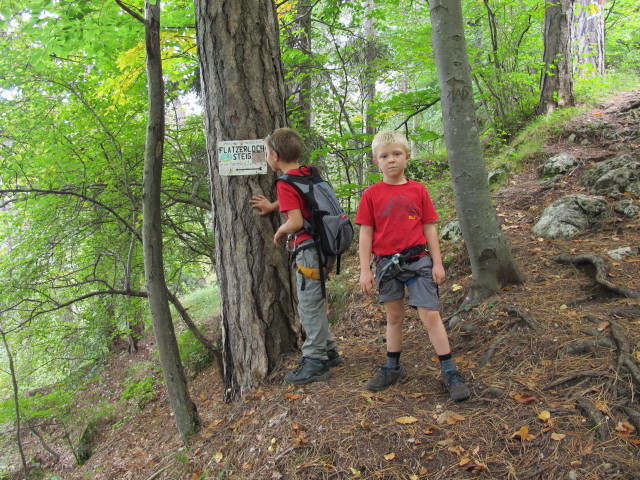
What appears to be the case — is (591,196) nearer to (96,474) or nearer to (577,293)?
(577,293)

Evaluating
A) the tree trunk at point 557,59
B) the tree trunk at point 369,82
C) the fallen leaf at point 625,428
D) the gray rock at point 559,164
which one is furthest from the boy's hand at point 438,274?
the tree trunk at point 557,59

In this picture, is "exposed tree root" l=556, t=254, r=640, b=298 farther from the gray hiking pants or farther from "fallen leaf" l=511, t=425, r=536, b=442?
the gray hiking pants

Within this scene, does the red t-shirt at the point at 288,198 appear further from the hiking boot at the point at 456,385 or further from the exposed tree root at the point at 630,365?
the exposed tree root at the point at 630,365

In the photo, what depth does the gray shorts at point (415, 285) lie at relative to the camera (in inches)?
103

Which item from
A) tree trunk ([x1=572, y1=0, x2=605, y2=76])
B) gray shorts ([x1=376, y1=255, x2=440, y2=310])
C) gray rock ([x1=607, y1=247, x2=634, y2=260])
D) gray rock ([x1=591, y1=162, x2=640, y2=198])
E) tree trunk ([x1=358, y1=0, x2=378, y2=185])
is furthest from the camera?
tree trunk ([x1=572, y1=0, x2=605, y2=76])

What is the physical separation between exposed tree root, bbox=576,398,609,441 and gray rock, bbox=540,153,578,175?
503 centimetres

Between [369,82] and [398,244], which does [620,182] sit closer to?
[398,244]

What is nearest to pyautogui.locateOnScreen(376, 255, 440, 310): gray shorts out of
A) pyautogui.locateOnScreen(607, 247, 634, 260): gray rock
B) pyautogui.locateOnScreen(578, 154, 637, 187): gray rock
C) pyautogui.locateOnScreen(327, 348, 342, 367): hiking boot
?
pyautogui.locateOnScreen(327, 348, 342, 367): hiking boot

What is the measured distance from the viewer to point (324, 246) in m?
2.87

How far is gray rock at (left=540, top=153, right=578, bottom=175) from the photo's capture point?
605 centimetres

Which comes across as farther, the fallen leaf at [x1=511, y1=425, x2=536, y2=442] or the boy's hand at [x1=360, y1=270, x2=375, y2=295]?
the boy's hand at [x1=360, y1=270, x2=375, y2=295]

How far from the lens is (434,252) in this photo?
268 centimetres

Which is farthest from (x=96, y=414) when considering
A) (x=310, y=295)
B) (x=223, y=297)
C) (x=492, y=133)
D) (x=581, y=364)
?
(x=492, y=133)

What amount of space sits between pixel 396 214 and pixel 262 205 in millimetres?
1133
